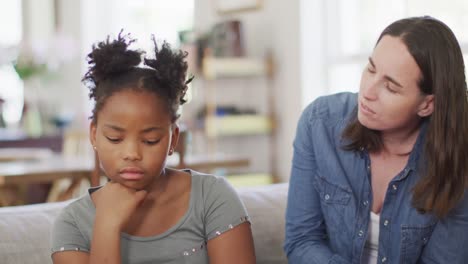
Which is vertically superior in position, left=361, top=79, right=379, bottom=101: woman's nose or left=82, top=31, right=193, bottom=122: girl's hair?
left=82, top=31, right=193, bottom=122: girl's hair

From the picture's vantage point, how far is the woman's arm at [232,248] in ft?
4.53

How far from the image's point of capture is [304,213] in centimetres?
167

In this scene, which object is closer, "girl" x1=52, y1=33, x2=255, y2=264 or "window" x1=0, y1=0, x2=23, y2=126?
"girl" x1=52, y1=33, x2=255, y2=264

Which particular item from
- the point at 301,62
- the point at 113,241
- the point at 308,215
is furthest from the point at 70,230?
the point at 301,62

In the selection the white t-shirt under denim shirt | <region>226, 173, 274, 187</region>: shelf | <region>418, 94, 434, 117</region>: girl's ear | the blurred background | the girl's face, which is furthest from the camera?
<region>226, 173, 274, 187</region>: shelf

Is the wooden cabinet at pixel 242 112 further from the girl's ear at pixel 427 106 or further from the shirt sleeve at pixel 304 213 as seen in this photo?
the girl's ear at pixel 427 106

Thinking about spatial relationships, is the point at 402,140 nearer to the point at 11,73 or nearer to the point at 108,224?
the point at 108,224

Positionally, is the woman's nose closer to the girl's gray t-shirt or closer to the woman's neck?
the woman's neck

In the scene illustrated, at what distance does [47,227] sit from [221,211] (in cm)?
42

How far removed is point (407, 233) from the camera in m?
1.56

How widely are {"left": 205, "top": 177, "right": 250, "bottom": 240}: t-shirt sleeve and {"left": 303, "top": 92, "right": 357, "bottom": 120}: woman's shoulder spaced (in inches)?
14.3

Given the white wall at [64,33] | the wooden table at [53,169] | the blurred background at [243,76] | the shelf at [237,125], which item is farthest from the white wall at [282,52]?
the white wall at [64,33]

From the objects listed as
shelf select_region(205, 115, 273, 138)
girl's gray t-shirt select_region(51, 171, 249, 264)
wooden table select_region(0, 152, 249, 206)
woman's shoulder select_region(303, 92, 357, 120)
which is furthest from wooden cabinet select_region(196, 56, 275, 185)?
girl's gray t-shirt select_region(51, 171, 249, 264)

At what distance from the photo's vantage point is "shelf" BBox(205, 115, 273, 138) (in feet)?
15.5
